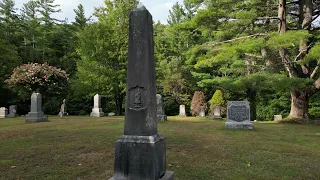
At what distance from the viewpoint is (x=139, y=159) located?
10.5 feet

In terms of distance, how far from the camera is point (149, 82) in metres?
3.41

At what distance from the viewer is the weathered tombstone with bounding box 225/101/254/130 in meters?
10.1

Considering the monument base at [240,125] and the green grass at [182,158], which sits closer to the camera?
the green grass at [182,158]

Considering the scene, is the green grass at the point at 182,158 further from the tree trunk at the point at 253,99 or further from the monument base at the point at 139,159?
the tree trunk at the point at 253,99

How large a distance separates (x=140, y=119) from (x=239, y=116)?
7761mm

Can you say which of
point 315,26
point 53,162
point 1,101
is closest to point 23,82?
point 1,101

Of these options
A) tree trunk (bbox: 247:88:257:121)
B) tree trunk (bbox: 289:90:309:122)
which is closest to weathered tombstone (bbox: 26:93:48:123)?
tree trunk (bbox: 289:90:309:122)

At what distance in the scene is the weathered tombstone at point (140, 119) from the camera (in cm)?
321

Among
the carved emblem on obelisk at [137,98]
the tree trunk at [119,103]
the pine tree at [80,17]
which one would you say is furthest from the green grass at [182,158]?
the pine tree at [80,17]

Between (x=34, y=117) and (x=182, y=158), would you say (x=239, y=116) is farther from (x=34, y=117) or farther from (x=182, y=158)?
(x=34, y=117)

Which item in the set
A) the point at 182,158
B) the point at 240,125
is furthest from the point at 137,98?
the point at 240,125

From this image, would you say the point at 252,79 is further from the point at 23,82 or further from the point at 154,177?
the point at 23,82

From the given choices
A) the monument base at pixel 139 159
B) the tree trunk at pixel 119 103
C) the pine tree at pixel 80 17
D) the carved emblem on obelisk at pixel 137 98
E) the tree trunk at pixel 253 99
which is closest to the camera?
the monument base at pixel 139 159

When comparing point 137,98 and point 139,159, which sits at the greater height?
point 137,98
